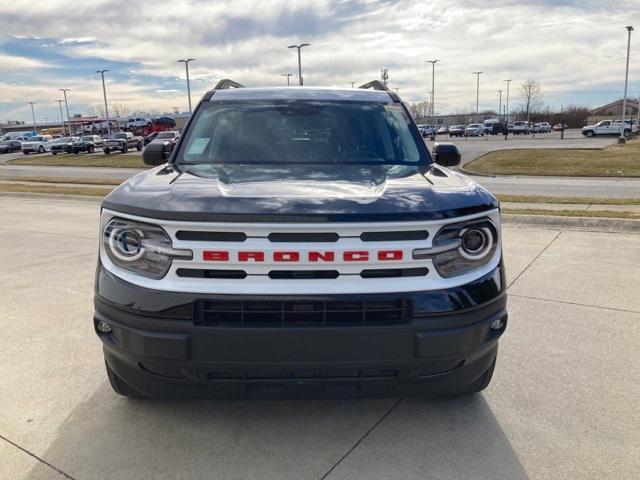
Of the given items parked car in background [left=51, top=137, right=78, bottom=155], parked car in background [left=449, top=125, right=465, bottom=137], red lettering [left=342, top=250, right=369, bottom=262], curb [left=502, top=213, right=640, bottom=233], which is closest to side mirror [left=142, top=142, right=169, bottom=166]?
red lettering [left=342, top=250, right=369, bottom=262]

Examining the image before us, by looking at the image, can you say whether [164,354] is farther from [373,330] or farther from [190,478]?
[373,330]

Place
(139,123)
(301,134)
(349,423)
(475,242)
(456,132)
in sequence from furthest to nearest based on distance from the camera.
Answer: (456,132) < (139,123) < (301,134) < (349,423) < (475,242)

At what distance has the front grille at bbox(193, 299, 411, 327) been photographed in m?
2.31

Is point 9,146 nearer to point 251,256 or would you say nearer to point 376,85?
point 376,85

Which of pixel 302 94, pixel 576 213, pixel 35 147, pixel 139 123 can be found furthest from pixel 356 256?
pixel 139 123

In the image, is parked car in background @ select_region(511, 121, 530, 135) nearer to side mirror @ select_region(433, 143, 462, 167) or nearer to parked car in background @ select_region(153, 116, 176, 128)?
Answer: parked car in background @ select_region(153, 116, 176, 128)

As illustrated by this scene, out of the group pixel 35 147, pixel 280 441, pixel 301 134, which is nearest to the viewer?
pixel 280 441

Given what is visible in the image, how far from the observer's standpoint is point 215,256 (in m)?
2.34

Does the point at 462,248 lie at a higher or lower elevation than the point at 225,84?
lower

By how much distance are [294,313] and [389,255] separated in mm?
480

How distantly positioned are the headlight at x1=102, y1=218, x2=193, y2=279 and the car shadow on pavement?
38.4 inches

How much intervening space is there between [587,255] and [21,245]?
7688 millimetres

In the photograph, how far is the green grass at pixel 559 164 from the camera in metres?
19.9

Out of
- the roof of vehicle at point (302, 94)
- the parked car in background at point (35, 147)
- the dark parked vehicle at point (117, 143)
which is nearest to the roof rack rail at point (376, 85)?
the roof of vehicle at point (302, 94)
